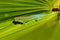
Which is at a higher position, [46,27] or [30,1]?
[30,1]

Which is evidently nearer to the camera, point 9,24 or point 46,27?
point 9,24

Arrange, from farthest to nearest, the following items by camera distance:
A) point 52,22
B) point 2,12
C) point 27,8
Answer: point 52,22 < point 27,8 < point 2,12

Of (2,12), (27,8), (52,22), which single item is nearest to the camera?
(2,12)

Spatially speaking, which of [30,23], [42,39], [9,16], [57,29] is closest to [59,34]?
[57,29]

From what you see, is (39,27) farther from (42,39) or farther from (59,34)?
(59,34)

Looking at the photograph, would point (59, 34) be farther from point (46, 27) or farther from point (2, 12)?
point (2, 12)

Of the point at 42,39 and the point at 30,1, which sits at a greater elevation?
the point at 30,1

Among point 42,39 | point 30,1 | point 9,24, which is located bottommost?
point 42,39

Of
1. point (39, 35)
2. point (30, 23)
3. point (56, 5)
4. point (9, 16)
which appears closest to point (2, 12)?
point (9, 16)

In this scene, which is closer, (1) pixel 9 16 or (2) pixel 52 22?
(1) pixel 9 16
